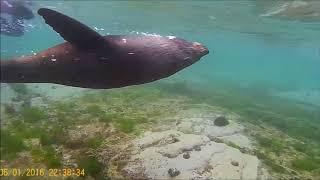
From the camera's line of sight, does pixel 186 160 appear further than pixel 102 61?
Yes

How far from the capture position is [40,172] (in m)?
7.11

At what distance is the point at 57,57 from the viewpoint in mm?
3867

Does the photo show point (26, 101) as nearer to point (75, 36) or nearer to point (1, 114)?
point (1, 114)

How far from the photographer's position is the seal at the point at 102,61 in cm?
373

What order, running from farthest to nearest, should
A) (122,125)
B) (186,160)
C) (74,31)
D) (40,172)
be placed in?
(122,125)
(186,160)
(40,172)
(74,31)

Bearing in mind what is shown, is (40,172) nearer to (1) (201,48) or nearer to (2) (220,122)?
(1) (201,48)

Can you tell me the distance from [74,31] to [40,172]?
445cm

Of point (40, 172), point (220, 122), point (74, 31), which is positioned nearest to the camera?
point (74, 31)

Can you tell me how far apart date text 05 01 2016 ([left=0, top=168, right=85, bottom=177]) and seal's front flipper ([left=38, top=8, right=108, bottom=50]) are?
13.3 feet

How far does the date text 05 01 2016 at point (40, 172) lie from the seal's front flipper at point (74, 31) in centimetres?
405

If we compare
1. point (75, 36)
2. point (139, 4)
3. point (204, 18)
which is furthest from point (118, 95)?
point (204, 18)

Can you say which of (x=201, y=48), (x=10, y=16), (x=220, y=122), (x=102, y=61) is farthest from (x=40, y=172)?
(x=220, y=122)

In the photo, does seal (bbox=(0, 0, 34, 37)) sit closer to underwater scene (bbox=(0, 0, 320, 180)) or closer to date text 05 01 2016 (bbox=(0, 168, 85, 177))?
underwater scene (bbox=(0, 0, 320, 180))

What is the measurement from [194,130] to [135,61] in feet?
26.0
